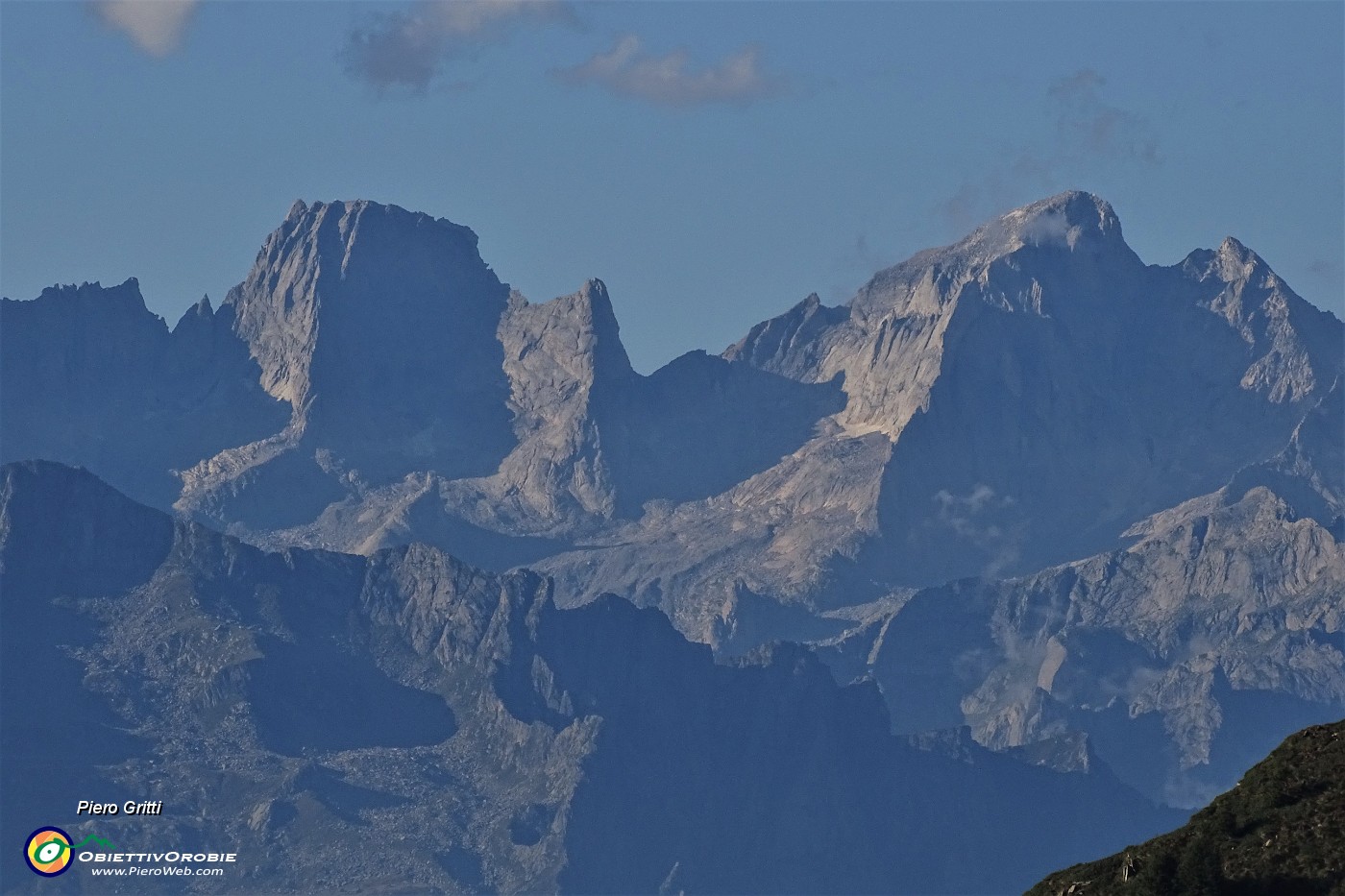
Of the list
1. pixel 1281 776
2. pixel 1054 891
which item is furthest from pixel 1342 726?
pixel 1054 891

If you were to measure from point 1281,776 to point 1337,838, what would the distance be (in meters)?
3.81

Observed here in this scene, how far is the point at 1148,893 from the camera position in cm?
11819

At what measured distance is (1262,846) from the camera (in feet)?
392

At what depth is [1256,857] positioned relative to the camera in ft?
392

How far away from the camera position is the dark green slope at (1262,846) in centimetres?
11812

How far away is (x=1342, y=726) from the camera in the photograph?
124 meters

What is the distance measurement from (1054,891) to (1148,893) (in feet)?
15.3

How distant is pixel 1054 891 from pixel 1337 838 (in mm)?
9916

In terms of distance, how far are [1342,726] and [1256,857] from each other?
22.4 ft

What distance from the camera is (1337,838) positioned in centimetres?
11838

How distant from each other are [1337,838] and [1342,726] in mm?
6243

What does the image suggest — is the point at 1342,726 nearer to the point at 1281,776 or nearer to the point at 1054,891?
the point at 1281,776

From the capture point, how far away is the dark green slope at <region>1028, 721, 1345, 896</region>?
11812 centimetres
